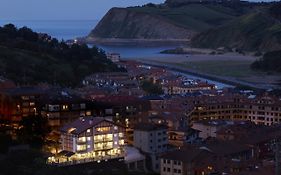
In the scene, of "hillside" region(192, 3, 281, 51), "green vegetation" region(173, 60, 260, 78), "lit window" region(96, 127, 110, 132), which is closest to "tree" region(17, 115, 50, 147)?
"lit window" region(96, 127, 110, 132)

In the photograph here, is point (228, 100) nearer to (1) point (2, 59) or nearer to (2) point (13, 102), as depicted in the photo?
(2) point (13, 102)

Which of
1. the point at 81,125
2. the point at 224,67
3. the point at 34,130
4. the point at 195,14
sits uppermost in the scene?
the point at 195,14

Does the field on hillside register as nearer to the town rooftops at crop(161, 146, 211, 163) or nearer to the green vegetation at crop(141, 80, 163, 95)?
the green vegetation at crop(141, 80, 163, 95)

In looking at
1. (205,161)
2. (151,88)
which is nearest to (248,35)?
(151,88)

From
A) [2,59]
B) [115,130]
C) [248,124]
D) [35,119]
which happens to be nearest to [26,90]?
[35,119]

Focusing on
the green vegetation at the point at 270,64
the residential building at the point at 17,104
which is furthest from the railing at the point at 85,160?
the green vegetation at the point at 270,64

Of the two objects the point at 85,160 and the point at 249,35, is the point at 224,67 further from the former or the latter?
the point at 85,160
